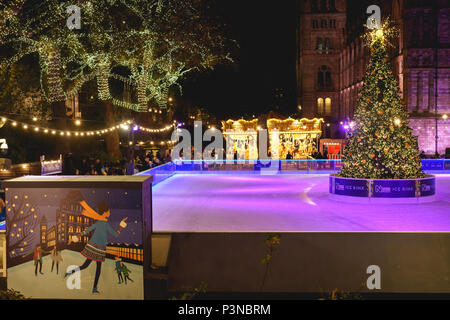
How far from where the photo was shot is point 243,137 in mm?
32719

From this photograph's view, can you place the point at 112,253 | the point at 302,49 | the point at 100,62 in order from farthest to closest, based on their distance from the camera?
the point at 302,49, the point at 100,62, the point at 112,253

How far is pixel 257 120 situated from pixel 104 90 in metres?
13.1

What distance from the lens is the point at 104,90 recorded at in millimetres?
22750

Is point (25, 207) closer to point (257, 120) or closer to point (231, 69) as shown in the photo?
point (231, 69)

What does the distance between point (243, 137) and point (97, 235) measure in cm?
2707

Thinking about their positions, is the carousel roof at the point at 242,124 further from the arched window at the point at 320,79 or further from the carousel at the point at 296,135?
the arched window at the point at 320,79

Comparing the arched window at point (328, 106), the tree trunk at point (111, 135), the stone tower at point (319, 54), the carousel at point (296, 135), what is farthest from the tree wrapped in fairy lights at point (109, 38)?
the arched window at point (328, 106)

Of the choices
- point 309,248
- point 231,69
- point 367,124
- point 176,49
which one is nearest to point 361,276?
point 309,248

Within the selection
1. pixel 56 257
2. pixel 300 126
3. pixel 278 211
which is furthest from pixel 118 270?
pixel 300 126

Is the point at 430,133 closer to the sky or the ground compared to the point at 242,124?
closer to the ground

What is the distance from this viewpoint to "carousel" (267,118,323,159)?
32.2 metres

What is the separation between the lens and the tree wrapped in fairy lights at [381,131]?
45.9 feet

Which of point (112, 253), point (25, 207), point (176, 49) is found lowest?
point (112, 253)

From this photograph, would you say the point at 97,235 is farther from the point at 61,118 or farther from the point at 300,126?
the point at 300,126
